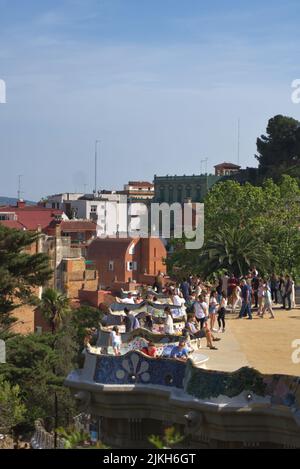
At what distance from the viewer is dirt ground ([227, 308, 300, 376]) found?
1734 cm

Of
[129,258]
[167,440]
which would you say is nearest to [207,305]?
[167,440]

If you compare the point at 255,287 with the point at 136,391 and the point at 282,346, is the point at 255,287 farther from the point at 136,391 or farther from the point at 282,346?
the point at 136,391

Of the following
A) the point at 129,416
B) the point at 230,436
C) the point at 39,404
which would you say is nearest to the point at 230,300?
the point at 129,416

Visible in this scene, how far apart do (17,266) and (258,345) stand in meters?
28.2

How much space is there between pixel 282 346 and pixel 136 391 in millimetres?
4749

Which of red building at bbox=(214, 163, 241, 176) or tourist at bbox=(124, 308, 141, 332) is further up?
red building at bbox=(214, 163, 241, 176)

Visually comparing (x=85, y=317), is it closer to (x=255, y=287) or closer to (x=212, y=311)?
(x=255, y=287)

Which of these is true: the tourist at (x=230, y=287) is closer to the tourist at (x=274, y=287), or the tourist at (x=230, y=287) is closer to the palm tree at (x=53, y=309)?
the tourist at (x=274, y=287)

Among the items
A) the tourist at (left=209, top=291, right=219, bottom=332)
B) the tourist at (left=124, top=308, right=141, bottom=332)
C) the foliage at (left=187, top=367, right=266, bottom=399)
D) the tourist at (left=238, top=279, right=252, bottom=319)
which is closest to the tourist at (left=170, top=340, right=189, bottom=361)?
the foliage at (left=187, top=367, right=266, bottom=399)

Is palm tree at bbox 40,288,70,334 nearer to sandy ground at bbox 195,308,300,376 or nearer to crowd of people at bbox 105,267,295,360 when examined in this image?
crowd of people at bbox 105,267,295,360

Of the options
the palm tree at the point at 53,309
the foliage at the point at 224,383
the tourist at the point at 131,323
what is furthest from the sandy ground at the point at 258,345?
the palm tree at the point at 53,309

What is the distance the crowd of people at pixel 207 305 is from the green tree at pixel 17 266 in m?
17.0

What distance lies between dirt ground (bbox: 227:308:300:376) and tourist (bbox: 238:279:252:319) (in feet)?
0.76

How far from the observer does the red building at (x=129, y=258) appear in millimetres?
90463
